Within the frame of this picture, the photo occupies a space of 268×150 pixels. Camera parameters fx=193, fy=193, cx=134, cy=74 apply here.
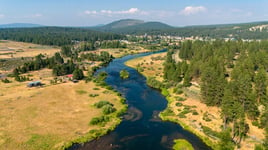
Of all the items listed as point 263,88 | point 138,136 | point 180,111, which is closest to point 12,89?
point 138,136

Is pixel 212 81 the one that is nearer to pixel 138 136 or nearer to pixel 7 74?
pixel 138 136

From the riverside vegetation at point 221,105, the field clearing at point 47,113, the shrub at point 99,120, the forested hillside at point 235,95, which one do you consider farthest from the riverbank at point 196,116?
the field clearing at point 47,113

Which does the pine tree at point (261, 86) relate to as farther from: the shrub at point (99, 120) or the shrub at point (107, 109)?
the shrub at point (99, 120)

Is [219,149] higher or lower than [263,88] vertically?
lower

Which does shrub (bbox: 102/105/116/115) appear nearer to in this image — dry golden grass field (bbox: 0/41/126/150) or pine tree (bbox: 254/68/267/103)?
dry golden grass field (bbox: 0/41/126/150)

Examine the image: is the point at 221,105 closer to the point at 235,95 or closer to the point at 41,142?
the point at 235,95

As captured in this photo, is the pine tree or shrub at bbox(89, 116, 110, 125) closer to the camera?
shrub at bbox(89, 116, 110, 125)

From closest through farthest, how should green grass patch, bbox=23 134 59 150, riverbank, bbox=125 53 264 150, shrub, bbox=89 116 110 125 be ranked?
green grass patch, bbox=23 134 59 150 < riverbank, bbox=125 53 264 150 < shrub, bbox=89 116 110 125

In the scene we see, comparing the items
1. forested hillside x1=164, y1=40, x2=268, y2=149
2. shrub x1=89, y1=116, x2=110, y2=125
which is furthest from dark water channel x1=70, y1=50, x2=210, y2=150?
forested hillside x1=164, y1=40, x2=268, y2=149
